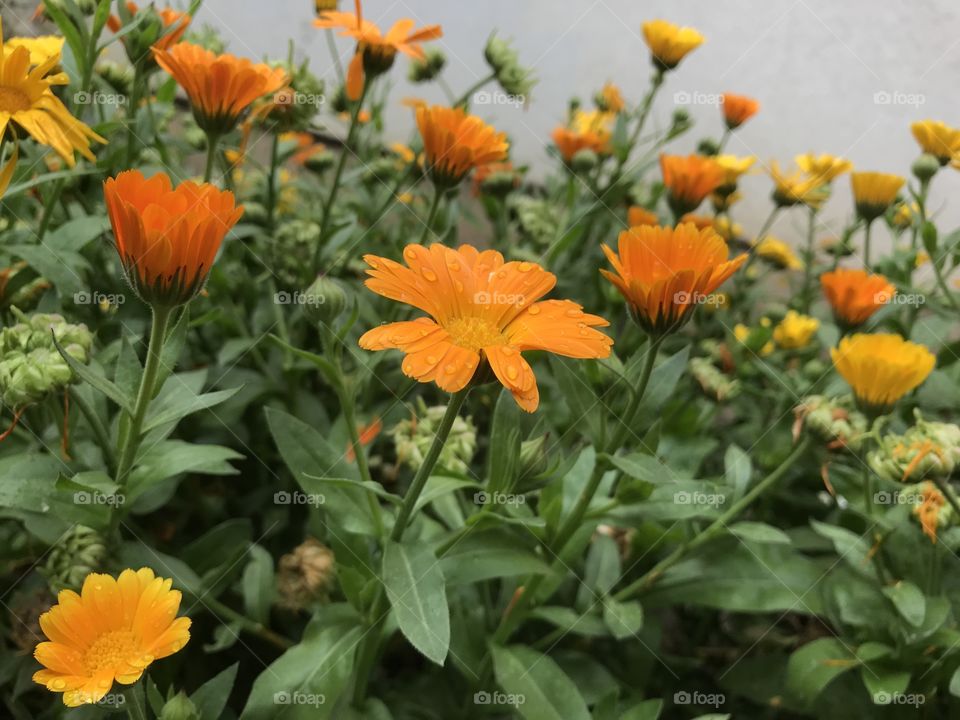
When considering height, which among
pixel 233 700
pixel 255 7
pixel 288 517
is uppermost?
pixel 255 7

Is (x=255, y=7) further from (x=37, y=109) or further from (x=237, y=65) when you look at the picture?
(x=37, y=109)

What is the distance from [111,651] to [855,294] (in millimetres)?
1001

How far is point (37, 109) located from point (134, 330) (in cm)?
31

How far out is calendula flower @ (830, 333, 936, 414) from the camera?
0.84 metres

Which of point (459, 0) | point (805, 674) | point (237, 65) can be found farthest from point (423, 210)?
point (805, 674)

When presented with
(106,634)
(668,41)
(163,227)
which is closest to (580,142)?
(668,41)

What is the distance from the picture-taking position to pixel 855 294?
3.53 ft

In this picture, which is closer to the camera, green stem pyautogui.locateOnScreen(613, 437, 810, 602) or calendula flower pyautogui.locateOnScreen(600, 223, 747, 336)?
calendula flower pyautogui.locateOnScreen(600, 223, 747, 336)

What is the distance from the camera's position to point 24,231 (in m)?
0.94

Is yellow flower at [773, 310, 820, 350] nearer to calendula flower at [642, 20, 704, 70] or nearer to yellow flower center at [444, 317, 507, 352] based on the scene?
calendula flower at [642, 20, 704, 70]

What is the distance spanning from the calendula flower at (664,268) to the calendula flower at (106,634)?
43 cm

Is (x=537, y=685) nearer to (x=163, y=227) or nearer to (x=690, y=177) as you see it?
(x=163, y=227)

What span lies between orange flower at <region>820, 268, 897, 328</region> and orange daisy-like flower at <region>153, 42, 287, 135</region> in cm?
81

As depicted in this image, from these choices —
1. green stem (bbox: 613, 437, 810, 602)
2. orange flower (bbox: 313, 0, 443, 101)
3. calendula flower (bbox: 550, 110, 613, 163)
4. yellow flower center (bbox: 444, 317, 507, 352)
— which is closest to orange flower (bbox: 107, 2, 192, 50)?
orange flower (bbox: 313, 0, 443, 101)
